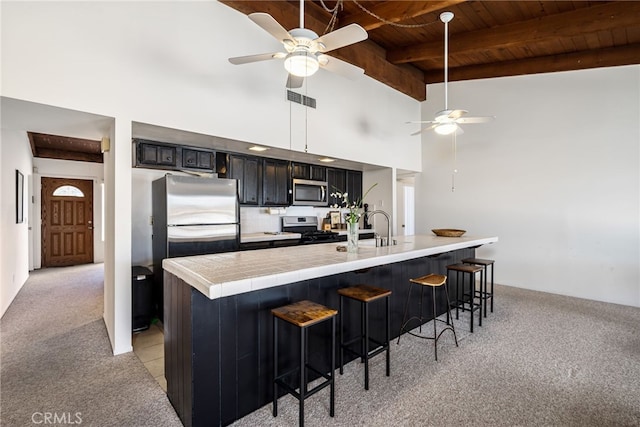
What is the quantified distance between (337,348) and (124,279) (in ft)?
6.55

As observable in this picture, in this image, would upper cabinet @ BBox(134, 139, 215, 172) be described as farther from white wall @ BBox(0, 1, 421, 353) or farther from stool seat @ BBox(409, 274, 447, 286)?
stool seat @ BBox(409, 274, 447, 286)

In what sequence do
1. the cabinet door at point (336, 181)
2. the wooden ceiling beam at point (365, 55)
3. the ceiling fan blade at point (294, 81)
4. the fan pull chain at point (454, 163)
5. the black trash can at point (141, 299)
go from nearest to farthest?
the ceiling fan blade at point (294, 81) → the black trash can at point (141, 299) → the wooden ceiling beam at point (365, 55) → the cabinet door at point (336, 181) → the fan pull chain at point (454, 163)

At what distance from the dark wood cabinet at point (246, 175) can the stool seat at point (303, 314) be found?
8.79 ft

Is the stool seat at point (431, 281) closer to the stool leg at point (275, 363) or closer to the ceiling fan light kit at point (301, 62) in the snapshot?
the stool leg at point (275, 363)

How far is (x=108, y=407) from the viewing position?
6.67 feet

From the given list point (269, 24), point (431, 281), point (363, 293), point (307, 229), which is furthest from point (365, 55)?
point (363, 293)

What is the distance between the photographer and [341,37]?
2.14 metres

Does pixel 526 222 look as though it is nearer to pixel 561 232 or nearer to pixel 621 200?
pixel 561 232

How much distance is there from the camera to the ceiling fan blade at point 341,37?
2047 millimetres

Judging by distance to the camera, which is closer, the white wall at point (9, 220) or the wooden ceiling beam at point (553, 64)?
the white wall at point (9, 220)

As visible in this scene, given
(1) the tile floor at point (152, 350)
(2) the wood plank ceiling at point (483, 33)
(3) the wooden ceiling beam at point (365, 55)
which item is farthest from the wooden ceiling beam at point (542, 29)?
(1) the tile floor at point (152, 350)

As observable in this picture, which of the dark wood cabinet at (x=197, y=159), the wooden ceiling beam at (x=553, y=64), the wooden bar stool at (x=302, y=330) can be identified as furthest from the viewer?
the wooden ceiling beam at (x=553, y=64)

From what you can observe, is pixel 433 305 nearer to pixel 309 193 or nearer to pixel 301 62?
pixel 301 62

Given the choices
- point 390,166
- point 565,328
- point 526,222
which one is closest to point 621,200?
point 526,222
